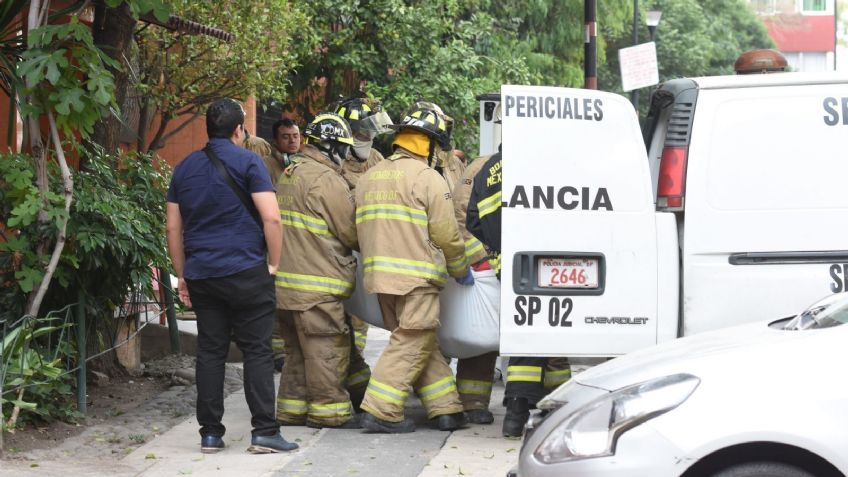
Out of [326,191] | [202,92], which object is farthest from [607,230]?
[202,92]

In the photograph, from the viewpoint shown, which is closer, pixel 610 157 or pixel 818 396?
pixel 818 396

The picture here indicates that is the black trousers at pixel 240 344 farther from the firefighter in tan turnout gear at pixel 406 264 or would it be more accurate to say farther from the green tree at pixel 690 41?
the green tree at pixel 690 41

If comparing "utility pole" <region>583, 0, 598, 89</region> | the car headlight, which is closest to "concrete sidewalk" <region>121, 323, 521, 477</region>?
the car headlight

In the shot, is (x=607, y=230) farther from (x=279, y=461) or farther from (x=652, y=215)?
(x=279, y=461)

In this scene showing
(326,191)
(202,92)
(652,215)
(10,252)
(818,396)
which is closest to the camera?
(818,396)

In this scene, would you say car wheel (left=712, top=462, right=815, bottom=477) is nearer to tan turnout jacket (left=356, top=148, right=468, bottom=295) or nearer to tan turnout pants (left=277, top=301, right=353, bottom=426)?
tan turnout jacket (left=356, top=148, right=468, bottom=295)

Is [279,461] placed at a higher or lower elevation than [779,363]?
lower

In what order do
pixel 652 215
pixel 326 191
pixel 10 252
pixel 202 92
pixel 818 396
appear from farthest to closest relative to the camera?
1. pixel 202 92
2. pixel 326 191
3. pixel 10 252
4. pixel 652 215
5. pixel 818 396

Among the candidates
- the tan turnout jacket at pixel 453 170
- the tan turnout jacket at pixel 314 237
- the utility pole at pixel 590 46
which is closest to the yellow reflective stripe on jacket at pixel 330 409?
the tan turnout jacket at pixel 314 237

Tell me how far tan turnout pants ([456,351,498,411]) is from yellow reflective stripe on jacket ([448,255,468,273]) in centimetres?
78

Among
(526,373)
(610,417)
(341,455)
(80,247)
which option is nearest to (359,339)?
(526,373)

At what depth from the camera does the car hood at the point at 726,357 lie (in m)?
4.39

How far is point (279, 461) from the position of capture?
267 inches

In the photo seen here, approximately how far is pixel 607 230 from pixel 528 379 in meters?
1.08
